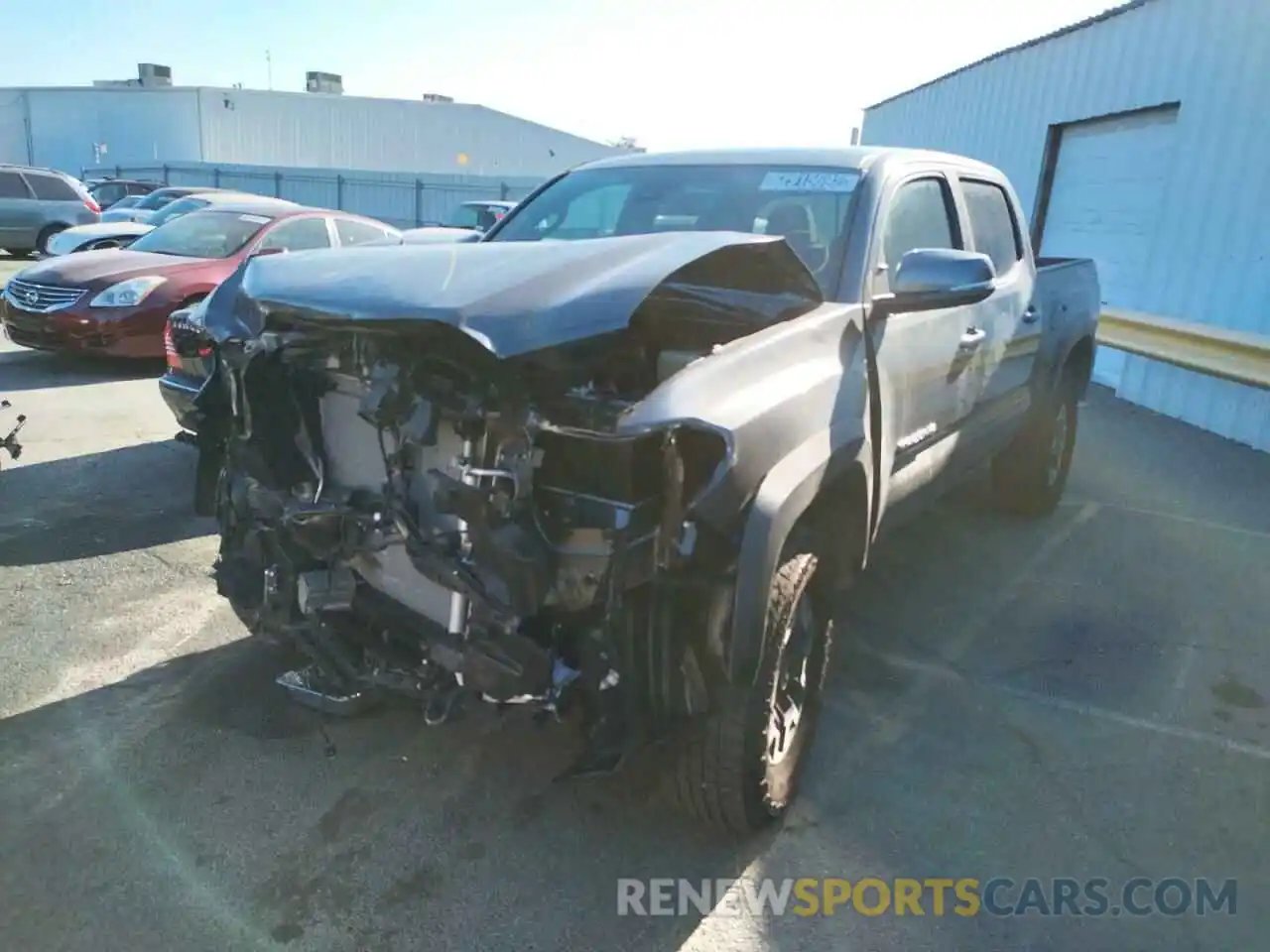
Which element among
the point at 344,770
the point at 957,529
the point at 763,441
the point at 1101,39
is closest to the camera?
the point at 763,441

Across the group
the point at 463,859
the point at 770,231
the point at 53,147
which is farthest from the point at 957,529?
the point at 53,147

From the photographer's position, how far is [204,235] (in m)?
9.38

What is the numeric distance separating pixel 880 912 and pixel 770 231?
2.33 metres

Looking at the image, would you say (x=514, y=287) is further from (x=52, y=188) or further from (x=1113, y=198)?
(x=52, y=188)

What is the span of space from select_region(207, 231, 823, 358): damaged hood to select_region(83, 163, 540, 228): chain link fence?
81.4 feet

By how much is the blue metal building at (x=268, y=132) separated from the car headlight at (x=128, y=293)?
33.5 meters

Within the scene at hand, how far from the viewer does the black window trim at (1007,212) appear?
173 inches

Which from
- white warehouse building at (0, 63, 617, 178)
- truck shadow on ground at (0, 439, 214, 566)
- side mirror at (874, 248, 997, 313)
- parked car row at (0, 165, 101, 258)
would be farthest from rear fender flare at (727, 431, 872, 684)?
white warehouse building at (0, 63, 617, 178)

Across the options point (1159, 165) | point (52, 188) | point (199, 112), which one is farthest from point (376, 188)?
point (1159, 165)

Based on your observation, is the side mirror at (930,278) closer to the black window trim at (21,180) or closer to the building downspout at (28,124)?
the black window trim at (21,180)

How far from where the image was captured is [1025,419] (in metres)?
5.33

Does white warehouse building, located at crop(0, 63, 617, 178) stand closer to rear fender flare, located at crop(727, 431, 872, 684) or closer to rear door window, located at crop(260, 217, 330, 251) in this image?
rear door window, located at crop(260, 217, 330, 251)

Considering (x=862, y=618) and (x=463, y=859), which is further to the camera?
(x=862, y=618)

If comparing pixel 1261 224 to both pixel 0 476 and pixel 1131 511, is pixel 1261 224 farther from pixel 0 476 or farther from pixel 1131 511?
pixel 0 476
